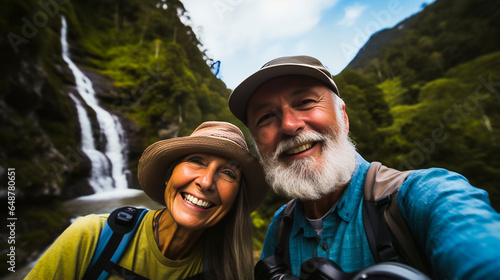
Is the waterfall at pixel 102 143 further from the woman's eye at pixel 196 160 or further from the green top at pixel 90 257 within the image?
the woman's eye at pixel 196 160

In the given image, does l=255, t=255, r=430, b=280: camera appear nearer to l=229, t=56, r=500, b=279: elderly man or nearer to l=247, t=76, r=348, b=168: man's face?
l=229, t=56, r=500, b=279: elderly man

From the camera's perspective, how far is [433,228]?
0.94m

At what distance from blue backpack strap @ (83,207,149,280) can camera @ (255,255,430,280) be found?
4.01ft

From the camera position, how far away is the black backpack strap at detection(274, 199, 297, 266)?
68.0 inches

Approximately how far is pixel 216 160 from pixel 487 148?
10.7m

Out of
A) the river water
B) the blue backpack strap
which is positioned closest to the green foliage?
the blue backpack strap

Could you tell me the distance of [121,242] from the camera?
1.75 m

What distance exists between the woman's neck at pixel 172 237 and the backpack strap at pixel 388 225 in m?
1.58

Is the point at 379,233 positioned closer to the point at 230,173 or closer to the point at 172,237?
the point at 230,173

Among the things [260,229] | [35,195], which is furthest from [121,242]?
[260,229]

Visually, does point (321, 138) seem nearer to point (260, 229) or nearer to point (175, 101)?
point (260, 229)

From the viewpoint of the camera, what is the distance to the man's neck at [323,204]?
165 cm

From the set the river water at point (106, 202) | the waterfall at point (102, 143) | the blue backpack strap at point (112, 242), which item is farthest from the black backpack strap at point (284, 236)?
the waterfall at point (102, 143)

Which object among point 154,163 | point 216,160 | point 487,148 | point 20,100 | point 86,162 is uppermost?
point 20,100
